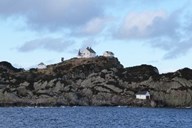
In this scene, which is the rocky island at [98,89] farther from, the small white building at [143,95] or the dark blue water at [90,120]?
the dark blue water at [90,120]

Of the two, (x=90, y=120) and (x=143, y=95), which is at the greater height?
(x=143, y=95)

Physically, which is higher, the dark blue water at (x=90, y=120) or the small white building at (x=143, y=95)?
the small white building at (x=143, y=95)

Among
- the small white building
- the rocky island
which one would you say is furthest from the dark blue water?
the rocky island

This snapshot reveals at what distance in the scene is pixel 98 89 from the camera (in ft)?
513

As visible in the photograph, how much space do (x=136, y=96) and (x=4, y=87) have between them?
47.3 metres

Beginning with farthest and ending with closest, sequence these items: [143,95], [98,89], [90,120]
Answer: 1. [98,89]
2. [143,95]
3. [90,120]

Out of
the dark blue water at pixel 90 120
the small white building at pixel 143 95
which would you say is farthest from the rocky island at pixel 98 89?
the dark blue water at pixel 90 120

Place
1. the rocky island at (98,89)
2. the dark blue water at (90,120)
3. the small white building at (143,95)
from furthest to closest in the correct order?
the rocky island at (98,89) < the small white building at (143,95) < the dark blue water at (90,120)

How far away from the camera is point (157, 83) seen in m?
160

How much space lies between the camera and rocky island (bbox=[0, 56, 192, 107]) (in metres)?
153

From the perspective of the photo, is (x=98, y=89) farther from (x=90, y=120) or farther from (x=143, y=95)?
(x=90, y=120)

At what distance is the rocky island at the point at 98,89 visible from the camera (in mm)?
153250

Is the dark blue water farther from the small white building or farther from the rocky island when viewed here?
the rocky island

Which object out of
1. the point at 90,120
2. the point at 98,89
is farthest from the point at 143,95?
the point at 90,120
